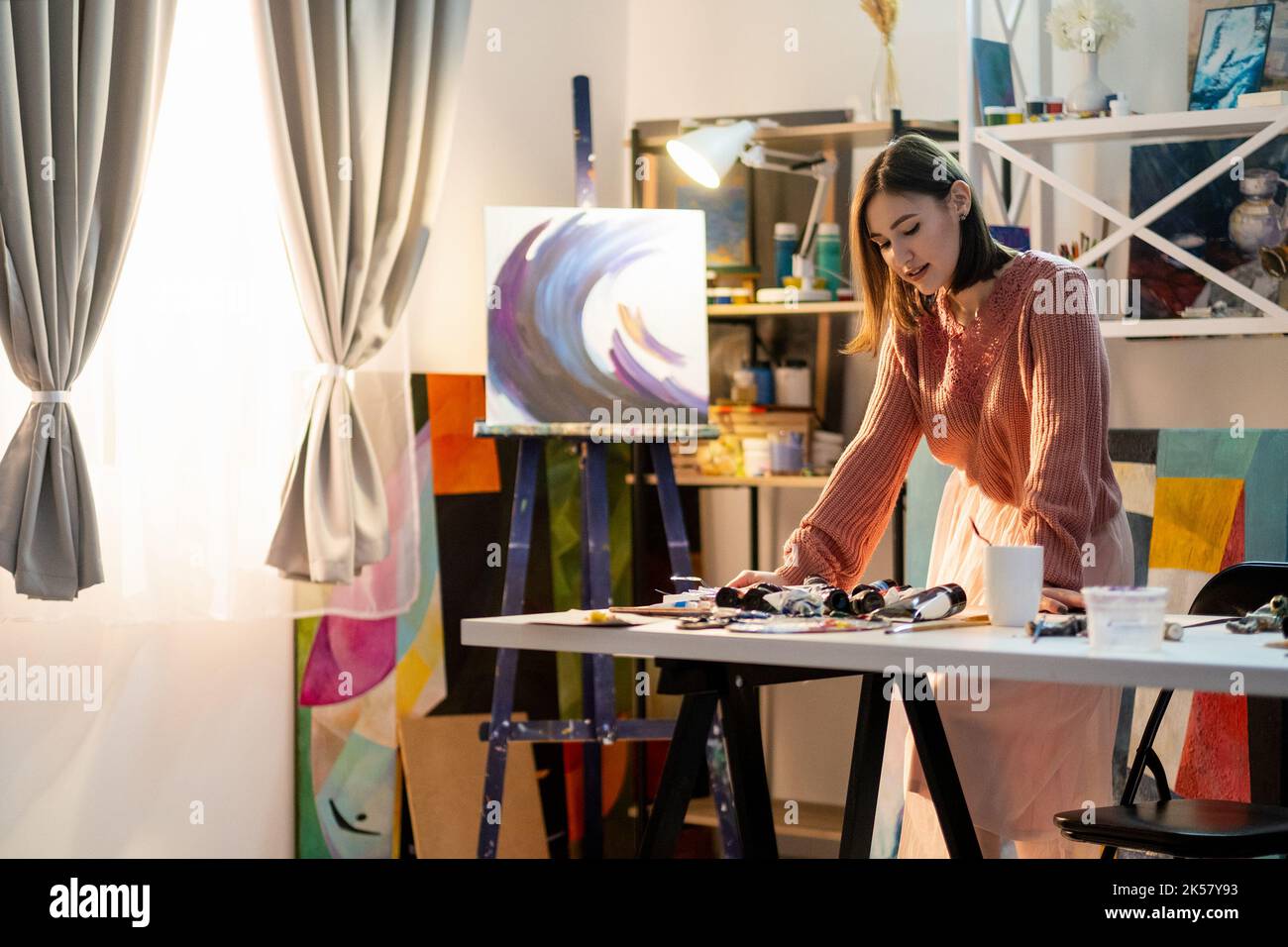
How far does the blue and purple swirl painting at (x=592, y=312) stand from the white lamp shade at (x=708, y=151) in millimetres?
113

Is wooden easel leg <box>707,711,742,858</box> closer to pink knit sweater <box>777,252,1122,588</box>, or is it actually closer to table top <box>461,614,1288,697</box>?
pink knit sweater <box>777,252,1122,588</box>

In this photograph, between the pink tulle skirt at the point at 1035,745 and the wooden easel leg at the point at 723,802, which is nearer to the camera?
the pink tulle skirt at the point at 1035,745

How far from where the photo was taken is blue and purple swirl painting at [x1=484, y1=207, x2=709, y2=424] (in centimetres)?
370

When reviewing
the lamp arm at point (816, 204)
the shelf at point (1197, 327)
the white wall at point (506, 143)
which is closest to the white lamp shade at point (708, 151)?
the lamp arm at point (816, 204)

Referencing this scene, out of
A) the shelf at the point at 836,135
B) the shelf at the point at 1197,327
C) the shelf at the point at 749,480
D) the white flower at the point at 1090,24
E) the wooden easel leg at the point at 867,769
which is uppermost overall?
the white flower at the point at 1090,24

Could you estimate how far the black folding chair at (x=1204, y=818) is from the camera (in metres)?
2.02

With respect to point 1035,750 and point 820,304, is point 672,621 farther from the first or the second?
point 820,304

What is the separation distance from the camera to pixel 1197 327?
338 centimetres

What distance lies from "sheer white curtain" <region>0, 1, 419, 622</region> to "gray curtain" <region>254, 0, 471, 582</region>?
7 cm

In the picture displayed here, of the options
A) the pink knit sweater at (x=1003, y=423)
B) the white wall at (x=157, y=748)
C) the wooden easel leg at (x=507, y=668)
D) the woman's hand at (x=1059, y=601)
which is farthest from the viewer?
the wooden easel leg at (x=507, y=668)

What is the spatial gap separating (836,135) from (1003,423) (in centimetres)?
172

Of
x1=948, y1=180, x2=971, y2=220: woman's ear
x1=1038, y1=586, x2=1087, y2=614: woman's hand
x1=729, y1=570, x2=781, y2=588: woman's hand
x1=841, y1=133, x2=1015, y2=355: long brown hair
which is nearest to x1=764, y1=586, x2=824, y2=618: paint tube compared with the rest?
x1=729, y1=570, x2=781, y2=588: woman's hand

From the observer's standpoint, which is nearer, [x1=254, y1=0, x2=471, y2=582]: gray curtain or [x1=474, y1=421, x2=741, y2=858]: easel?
[x1=254, y1=0, x2=471, y2=582]: gray curtain

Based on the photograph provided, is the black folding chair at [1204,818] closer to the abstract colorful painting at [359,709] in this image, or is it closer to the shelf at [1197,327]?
the shelf at [1197,327]
